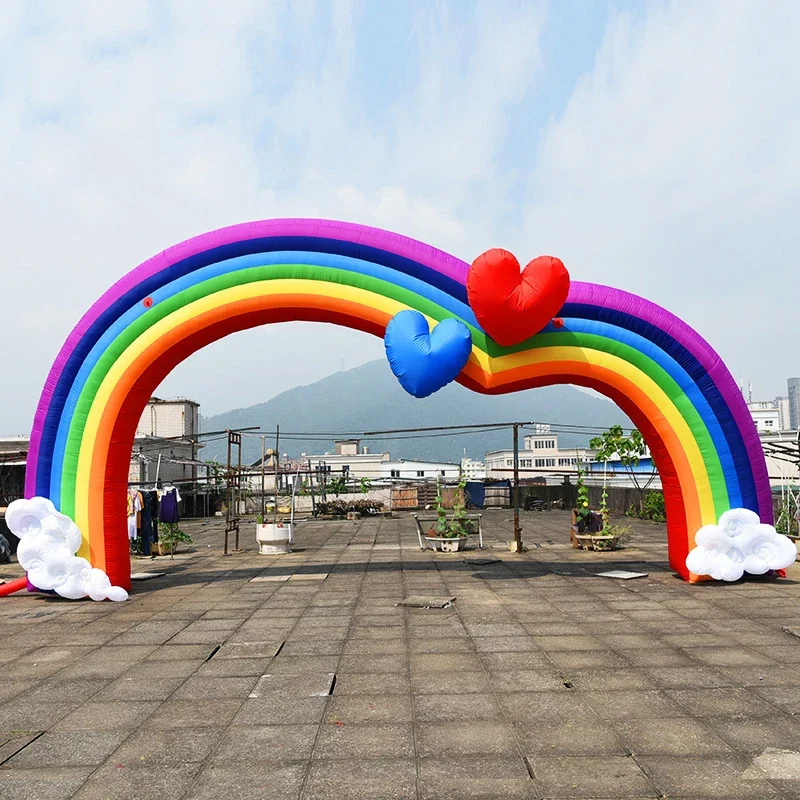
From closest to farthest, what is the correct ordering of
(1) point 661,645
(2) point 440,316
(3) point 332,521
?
(1) point 661,645 → (2) point 440,316 → (3) point 332,521

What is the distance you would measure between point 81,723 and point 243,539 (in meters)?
16.6

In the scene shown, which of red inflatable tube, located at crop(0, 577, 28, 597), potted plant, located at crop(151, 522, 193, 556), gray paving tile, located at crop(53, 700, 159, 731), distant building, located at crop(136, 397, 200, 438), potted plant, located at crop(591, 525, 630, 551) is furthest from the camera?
distant building, located at crop(136, 397, 200, 438)

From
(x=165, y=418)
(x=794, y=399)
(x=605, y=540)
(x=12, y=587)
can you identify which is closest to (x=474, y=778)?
(x=12, y=587)

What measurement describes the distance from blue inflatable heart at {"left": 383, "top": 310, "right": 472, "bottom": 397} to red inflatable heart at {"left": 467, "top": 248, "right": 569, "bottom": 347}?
0.48m

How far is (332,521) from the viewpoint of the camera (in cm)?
2880

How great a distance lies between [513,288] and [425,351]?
1.42 meters

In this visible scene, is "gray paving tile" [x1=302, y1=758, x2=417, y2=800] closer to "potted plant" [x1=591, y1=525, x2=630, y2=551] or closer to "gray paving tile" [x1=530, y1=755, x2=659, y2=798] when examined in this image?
"gray paving tile" [x1=530, y1=755, x2=659, y2=798]

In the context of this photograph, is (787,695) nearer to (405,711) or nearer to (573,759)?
(573,759)

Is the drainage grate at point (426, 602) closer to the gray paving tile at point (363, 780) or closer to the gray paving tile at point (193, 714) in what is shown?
the gray paving tile at point (193, 714)

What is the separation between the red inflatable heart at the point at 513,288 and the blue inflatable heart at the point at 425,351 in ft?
1.57

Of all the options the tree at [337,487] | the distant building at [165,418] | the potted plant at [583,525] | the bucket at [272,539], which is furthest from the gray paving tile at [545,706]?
the distant building at [165,418]

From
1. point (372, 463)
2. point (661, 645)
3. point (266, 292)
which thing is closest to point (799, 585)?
point (661, 645)

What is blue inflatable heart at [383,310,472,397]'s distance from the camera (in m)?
9.55

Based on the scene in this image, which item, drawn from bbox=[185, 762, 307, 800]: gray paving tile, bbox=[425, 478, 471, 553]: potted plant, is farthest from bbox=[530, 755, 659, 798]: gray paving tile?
bbox=[425, 478, 471, 553]: potted plant
